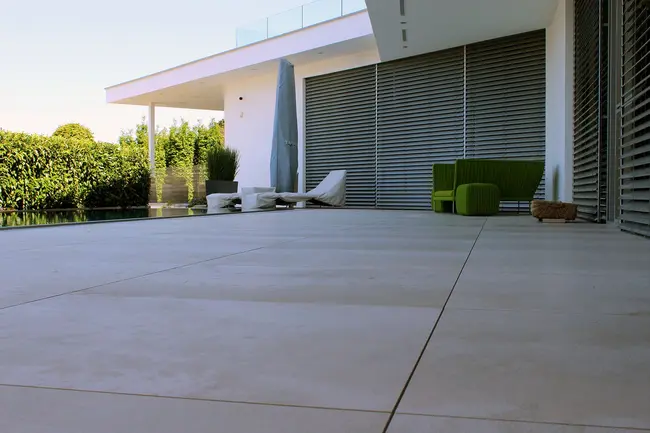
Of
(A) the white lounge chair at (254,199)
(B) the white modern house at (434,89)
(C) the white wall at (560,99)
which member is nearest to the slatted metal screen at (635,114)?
(B) the white modern house at (434,89)

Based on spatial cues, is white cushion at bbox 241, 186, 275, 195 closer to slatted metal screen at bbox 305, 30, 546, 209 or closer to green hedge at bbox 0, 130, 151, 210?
slatted metal screen at bbox 305, 30, 546, 209

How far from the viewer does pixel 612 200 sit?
5254 millimetres

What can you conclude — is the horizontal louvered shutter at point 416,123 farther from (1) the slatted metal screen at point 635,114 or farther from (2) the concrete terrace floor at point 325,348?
(2) the concrete terrace floor at point 325,348

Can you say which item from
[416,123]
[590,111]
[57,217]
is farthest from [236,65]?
[590,111]

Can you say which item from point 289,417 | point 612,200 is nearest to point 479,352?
point 289,417

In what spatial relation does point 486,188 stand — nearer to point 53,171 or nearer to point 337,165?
point 337,165

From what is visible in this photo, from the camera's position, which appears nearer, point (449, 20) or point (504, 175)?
point (504, 175)

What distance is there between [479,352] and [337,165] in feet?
36.6

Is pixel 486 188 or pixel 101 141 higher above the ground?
pixel 101 141

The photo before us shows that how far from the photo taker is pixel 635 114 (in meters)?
4.43

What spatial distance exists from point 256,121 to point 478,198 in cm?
742

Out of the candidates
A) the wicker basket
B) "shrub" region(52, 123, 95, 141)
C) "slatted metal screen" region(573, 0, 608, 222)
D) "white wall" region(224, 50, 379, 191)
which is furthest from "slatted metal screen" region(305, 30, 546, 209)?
"shrub" region(52, 123, 95, 141)

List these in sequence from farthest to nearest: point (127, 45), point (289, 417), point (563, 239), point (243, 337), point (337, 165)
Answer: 1. point (127, 45)
2. point (337, 165)
3. point (563, 239)
4. point (243, 337)
5. point (289, 417)

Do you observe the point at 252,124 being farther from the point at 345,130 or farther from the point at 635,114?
the point at 635,114
